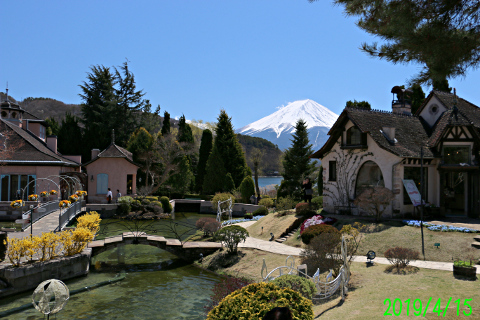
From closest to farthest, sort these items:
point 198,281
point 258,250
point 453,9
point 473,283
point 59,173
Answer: point 453,9 < point 473,283 < point 198,281 < point 258,250 < point 59,173

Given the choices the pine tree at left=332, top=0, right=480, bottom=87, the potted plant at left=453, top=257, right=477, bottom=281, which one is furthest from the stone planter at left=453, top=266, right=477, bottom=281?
the pine tree at left=332, top=0, right=480, bottom=87

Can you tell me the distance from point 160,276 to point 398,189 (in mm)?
13683

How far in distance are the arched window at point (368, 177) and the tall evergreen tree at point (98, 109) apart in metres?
36.5

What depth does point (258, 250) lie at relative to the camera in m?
19.2

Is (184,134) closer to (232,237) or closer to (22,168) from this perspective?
(22,168)

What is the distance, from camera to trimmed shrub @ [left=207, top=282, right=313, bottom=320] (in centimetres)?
635

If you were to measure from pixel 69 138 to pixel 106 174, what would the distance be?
47.3 ft

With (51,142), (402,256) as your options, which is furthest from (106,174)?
(402,256)

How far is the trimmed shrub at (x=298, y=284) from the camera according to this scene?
993 cm

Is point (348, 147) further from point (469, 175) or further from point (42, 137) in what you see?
point (42, 137)

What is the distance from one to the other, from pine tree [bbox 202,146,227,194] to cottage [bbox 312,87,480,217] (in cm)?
1739

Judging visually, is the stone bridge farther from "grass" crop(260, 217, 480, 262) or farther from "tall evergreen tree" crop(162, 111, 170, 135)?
"tall evergreen tree" crop(162, 111, 170, 135)

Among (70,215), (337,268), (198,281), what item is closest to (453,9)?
(337,268)

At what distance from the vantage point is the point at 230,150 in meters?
43.8
